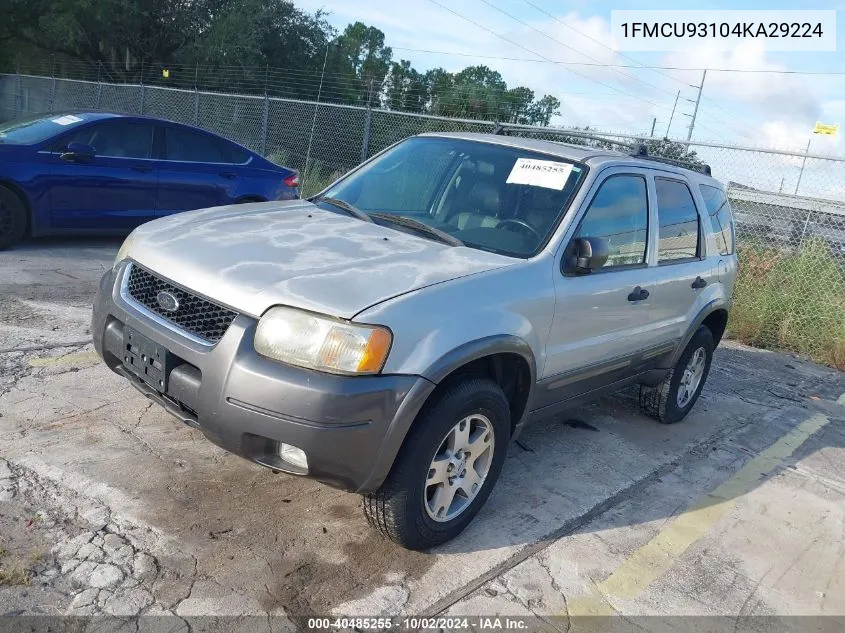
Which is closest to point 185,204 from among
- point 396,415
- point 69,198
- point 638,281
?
point 69,198

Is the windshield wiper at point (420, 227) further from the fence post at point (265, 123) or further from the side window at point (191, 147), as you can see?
the fence post at point (265, 123)

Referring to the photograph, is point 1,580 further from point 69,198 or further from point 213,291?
point 69,198

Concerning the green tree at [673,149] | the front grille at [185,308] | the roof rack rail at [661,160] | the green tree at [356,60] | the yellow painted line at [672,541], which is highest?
the green tree at [356,60]

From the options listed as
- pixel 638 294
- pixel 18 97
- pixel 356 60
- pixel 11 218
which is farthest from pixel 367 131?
pixel 356 60

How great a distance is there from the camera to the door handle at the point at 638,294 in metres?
4.18

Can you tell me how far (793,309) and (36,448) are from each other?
25.7 feet

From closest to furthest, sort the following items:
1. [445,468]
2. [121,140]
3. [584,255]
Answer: [445,468], [584,255], [121,140]

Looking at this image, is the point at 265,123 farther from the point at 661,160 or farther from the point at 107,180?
the point at 661,160

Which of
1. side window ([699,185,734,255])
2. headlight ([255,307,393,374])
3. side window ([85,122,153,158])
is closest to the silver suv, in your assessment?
headlight ([255,307,393,374])

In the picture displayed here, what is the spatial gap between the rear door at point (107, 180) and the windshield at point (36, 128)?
15 cm

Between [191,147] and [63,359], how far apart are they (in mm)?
4210

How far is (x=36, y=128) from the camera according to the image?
7.49 m

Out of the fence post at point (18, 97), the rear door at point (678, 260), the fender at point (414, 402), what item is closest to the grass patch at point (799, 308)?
the rear door at point (678, 260)

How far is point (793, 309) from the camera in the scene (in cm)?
841
